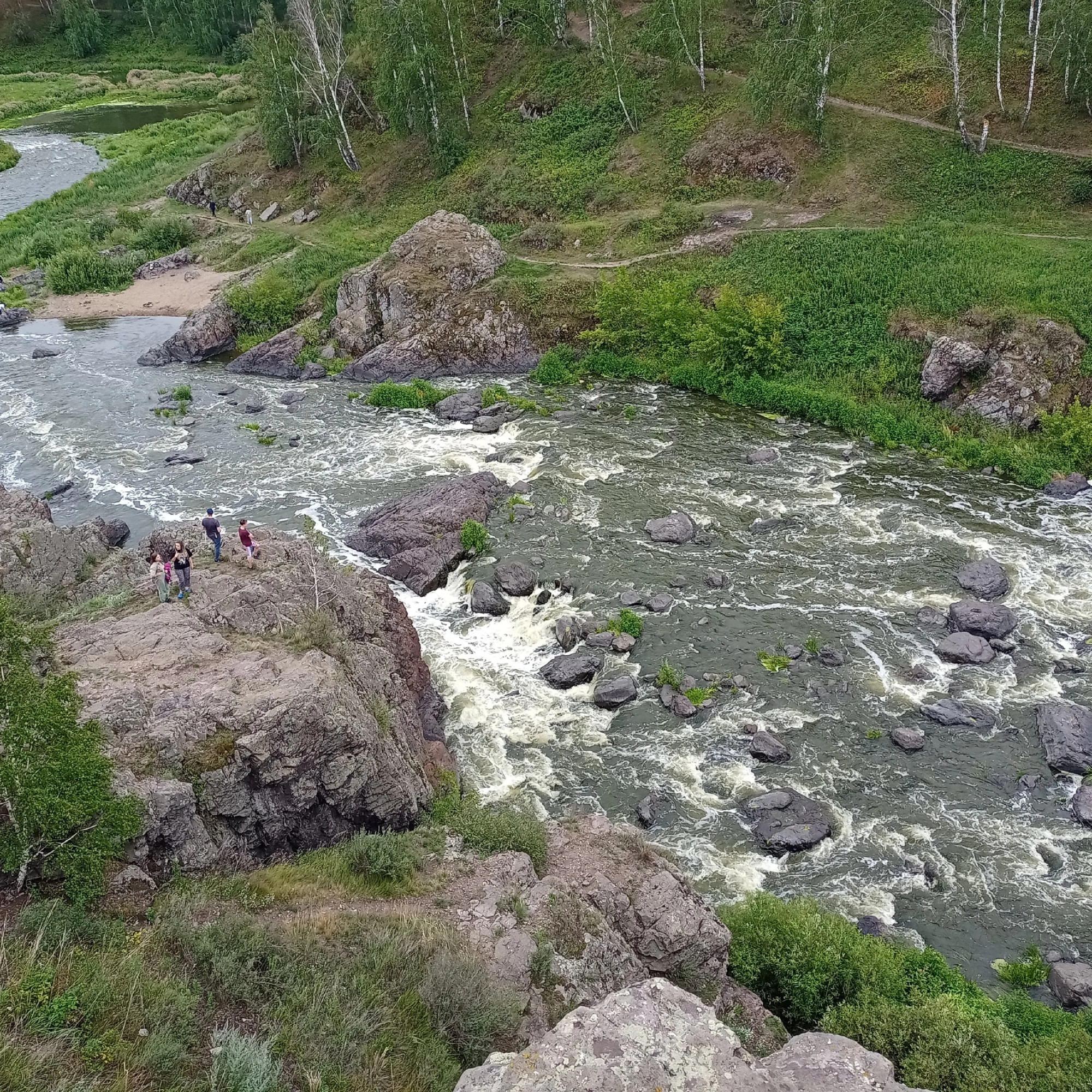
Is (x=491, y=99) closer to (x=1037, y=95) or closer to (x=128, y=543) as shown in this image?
(x=1037, y=95)

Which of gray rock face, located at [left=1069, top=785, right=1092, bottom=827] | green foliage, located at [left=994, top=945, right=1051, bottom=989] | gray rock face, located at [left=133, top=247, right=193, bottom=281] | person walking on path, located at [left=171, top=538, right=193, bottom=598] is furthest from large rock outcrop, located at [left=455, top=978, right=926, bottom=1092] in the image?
gray rock face, located at [left=133, top=247, right=193, bottom=281]

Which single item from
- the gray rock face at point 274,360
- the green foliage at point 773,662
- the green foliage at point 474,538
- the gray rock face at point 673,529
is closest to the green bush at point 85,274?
the gray rock face at point 274,360

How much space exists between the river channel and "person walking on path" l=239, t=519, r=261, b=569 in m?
7.26

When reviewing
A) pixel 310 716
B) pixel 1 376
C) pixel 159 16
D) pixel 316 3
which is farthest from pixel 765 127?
pixel 159 16

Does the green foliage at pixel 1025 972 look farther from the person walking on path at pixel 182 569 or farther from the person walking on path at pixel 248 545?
the person walking on path at pixel 182 569

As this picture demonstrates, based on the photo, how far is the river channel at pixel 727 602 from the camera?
74.4 feet

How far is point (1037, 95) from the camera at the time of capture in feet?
193

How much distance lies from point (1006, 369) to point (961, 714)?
23557 millimetres

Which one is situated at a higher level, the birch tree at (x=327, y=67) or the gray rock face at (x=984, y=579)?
the birch tree at (x=327, y=67)

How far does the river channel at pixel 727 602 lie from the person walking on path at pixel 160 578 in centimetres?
937

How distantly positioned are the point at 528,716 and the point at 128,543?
837 inches

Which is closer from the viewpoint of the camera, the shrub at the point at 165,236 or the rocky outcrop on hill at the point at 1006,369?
the rocky outcrop on hill at the point at 1006,369

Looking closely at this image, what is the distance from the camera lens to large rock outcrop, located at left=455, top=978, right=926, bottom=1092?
11.7m

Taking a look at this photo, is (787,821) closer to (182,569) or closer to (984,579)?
(984,579)
